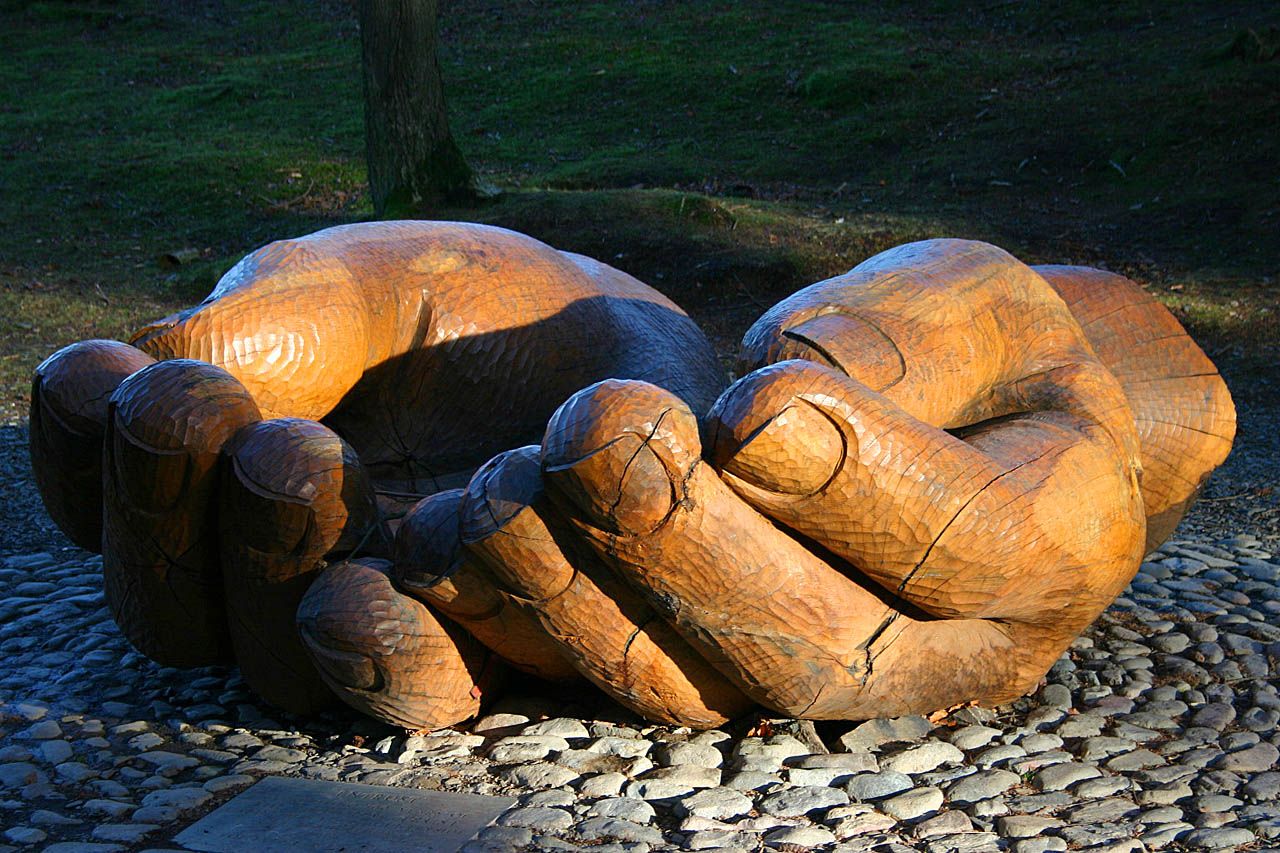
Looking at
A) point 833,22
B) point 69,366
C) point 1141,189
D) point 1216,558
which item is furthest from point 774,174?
point 69,366

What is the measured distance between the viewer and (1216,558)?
501 cm

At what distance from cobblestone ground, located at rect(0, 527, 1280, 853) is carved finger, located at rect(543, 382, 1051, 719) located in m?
0.21

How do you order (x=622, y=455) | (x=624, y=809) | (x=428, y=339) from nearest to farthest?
1. (x=622, y=455)
2. (x=624, y=809)
3. (x=428, y=339)

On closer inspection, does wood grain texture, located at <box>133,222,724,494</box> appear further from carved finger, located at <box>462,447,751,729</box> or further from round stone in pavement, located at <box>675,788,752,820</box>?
round stone in pavement, located at <box>675,788,752,820</box>

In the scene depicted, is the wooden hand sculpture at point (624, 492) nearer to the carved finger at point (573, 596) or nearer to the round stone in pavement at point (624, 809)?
the carved finger at point (573, 596)

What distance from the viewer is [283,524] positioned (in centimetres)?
305

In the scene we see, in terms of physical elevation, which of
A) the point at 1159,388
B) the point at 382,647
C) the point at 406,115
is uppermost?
the point at 406,115

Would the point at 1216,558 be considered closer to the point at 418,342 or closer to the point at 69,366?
the point at 418,342

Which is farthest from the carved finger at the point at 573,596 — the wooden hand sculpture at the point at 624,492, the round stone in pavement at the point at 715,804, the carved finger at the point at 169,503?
the carved finger at the point at 169,503

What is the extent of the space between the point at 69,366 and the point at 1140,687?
3058 millimetres

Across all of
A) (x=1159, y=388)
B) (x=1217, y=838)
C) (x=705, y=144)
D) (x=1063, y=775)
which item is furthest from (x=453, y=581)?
(x=705, y=144)

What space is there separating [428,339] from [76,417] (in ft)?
3.29

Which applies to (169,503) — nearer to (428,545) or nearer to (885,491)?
(428,545)

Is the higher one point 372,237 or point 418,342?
point 372,237
